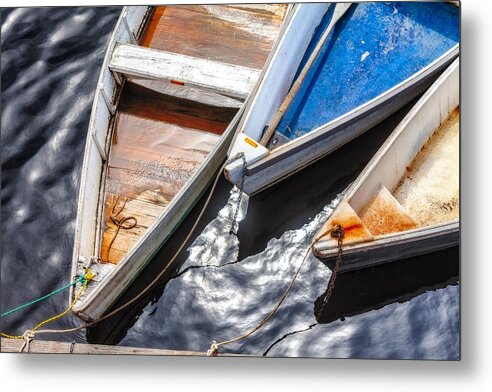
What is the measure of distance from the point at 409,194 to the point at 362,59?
1.27 metres

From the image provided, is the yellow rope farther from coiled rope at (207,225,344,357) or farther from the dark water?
coiled rope at (207,225,344,357)

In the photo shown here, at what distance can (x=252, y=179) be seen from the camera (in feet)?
16.0

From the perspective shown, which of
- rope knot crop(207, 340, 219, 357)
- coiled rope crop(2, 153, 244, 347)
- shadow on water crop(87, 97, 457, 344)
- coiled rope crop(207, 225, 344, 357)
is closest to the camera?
rope knot crop(207, 340, 219, 357)

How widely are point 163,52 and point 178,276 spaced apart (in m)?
1.87

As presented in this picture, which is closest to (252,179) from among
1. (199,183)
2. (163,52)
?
(199,183)

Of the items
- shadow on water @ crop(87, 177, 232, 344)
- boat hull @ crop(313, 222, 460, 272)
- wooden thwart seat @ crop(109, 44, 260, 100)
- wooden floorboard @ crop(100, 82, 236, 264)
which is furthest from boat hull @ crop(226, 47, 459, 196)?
boat hull @ crop(313, 222, 460, 272)

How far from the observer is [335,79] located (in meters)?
5.20

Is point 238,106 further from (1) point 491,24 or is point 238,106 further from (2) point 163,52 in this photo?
(1) point 491,24

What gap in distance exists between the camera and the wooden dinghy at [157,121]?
4.58 metres

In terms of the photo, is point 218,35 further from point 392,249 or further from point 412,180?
point 392,249

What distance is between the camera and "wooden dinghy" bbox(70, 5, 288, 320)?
15.0 ft

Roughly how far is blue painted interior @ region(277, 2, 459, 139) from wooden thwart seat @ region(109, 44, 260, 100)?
0.48m

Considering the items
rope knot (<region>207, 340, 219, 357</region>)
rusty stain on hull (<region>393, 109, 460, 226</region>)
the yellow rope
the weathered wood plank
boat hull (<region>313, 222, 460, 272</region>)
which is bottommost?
the weathered wood plank

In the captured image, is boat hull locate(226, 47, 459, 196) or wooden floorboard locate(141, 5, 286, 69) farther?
wooden floorboard locate(141, 5, 286, 69)
